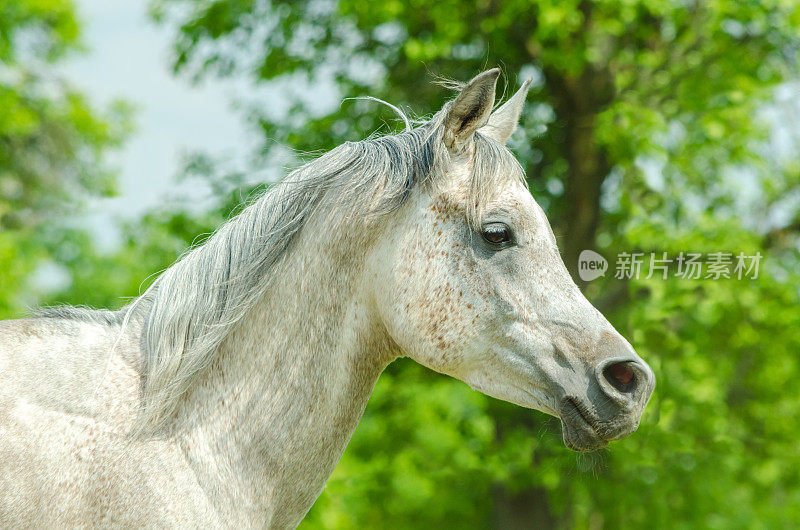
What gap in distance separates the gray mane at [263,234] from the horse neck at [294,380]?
8 cm

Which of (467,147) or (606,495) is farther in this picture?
(606,495)

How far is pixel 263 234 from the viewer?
2.54 metres

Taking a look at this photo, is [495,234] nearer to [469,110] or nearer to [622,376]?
[469,110]

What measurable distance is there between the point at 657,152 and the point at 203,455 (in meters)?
6.05

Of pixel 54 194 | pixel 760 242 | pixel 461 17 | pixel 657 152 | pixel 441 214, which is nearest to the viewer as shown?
pixel 441 214

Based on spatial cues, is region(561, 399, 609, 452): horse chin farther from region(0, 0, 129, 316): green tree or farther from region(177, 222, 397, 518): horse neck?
region(0, 0, 129, 316): green tree

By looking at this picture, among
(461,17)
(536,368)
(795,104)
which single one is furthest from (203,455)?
(795,104)

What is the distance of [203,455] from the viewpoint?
2361 millimetres

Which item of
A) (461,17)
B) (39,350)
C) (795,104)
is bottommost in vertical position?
(795,104)

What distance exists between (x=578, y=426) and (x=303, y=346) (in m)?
0.95

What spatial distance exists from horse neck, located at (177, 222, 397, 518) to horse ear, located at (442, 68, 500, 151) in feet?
1.76

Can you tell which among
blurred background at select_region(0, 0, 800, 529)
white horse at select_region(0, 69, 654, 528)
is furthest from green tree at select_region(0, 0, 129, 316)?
white horse at select_region(0, 69, 654, 528)

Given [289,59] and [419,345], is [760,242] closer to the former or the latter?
[289,59]

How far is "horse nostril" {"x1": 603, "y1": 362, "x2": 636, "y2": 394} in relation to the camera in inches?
90.8
